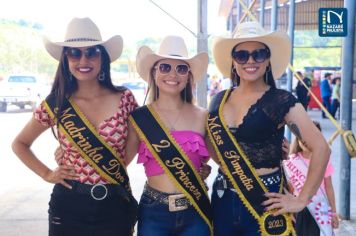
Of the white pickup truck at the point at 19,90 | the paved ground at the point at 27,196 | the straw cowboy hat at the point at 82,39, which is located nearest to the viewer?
the straw cowboy hat at the point at 82,39

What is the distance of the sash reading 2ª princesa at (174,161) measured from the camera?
2643 millimetres

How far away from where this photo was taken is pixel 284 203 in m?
2.49

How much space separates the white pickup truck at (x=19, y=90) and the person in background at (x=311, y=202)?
1825 cm

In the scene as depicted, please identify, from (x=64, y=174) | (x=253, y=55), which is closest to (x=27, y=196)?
(x=64, y=174)

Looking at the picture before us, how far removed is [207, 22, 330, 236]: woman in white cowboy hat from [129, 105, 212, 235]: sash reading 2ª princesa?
0.08 m

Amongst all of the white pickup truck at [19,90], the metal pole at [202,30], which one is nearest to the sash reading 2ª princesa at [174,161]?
the metal pole at [202,30]

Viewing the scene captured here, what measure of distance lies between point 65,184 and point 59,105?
0.43 meters

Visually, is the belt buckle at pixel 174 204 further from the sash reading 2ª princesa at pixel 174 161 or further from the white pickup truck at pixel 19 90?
the white pickup truck at pixel 19 90

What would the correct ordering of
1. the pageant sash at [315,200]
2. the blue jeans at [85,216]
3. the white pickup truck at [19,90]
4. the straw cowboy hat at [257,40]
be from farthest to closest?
the white pickup truck at [19,90] → the pageant sash at [315,200] → the straw cowboy hat at [257,40] → the blue jeans at [85,216]

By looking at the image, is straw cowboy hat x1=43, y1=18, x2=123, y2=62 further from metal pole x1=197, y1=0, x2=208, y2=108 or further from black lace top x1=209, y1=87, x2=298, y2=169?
metal pole x1=197, y1=0, x2=208, y2=108

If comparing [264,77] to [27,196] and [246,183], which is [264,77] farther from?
[27,196]

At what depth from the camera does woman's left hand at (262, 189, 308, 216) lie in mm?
2490

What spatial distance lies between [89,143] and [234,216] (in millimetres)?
846

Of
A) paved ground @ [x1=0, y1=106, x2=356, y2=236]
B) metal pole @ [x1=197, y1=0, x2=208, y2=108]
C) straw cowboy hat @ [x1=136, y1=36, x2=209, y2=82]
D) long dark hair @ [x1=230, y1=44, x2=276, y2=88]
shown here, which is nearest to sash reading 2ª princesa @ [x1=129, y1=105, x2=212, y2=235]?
straw cowboy hat @ [x1=136, y1=36, x2=209, y2=82]
